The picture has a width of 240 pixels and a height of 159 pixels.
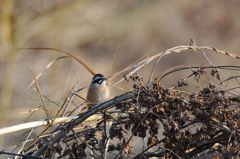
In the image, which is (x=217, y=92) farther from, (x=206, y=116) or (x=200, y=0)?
(x=200, y=0)

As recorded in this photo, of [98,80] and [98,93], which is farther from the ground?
[98,80]

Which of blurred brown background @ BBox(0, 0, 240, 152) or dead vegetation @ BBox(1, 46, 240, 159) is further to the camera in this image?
blurred brown background @ BBox(0, 0, 240, 152)

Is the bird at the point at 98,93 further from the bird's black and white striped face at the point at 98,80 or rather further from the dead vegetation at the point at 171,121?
the dead vegetation at the point at 171,121

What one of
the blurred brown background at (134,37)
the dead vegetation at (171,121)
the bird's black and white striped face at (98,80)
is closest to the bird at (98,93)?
the bird's black and white striped face at (98,80)

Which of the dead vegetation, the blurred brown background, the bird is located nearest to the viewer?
the dead vegetation

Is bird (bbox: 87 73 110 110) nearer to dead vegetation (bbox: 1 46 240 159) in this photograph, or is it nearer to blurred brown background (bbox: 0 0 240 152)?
dead vegetation (bbox: 1 46 240 159)

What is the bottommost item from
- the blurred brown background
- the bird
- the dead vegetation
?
the dead vegetation

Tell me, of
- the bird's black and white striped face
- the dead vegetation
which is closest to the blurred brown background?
the bird's black and white striped face

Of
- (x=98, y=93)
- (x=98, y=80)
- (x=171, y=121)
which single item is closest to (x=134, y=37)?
(x=98, y=80)

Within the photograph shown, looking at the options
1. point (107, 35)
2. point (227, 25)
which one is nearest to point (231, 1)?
point (227, 25)

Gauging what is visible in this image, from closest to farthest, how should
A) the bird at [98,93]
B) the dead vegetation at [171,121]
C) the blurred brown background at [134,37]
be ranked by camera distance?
the dead vegetation at [171,121]
the bird at [98,93]
the blurred brown background at [134,37]

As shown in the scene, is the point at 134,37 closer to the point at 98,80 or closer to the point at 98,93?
the point at 98,80

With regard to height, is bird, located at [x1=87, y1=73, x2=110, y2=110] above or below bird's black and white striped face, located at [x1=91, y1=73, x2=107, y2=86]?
below

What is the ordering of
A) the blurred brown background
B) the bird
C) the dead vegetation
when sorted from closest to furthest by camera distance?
1. the dead vegetation
2. the bird
3. the blurred brown background
